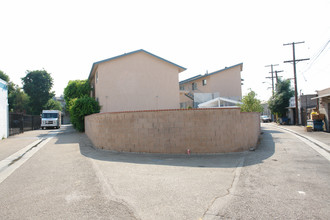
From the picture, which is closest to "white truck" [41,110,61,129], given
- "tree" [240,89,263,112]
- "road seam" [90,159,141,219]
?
"tree" [240,89,263,112]

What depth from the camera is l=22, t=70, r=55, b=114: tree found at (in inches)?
1761

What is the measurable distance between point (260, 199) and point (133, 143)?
6.65 m

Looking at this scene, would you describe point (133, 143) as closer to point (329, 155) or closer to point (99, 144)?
point (99, 144)

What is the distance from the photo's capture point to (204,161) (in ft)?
28.9

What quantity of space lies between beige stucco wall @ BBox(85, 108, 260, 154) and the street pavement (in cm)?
104

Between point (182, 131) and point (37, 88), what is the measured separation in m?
42.9

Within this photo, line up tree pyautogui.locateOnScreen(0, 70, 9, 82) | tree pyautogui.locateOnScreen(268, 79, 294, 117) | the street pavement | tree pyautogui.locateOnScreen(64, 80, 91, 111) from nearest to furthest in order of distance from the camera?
the street pavement < tree pyautogui.locateOnScreen(64, 80, 91, 111) < tree pyautogui.locateOnScreen(268, 79, 294, 117) < tree pyautogui.locateOnScreen(0, 70, 9, 82)

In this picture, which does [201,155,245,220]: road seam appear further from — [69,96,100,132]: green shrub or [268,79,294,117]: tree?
[268,79,294,117]: tree

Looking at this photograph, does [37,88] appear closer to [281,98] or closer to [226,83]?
[226,83]

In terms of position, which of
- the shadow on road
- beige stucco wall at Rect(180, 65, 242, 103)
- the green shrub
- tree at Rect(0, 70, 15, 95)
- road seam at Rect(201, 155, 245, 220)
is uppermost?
tree at Rect(0, 70, 15, 95)

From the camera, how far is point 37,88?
44.8 metres

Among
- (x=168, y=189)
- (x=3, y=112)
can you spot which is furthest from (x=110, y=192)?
(x=3, y=112)

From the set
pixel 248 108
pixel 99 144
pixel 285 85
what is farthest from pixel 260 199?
pixel 285 85

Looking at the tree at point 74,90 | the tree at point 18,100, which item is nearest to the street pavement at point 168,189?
the tree at point 74,90
